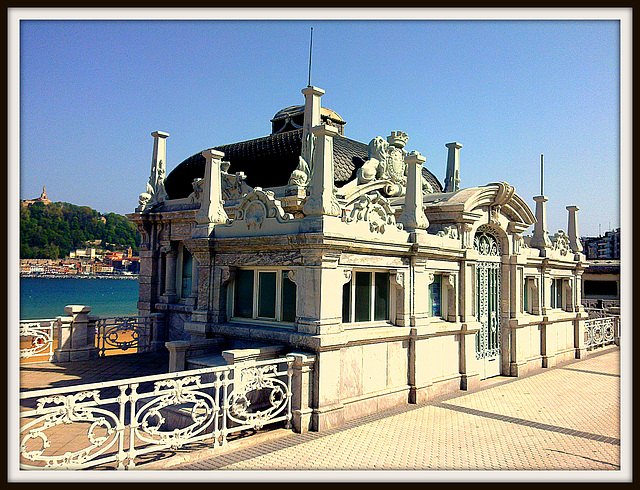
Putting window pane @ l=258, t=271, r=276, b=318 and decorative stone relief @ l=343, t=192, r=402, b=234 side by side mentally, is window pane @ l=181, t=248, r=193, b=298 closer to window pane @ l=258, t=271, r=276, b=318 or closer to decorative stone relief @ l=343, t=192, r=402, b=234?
window pane @ l=258, t=271, r=276, b=318

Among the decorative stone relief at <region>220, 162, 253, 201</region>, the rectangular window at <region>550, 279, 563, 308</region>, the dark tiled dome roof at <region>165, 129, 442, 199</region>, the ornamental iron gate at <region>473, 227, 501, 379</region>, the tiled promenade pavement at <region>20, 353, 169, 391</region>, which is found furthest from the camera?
the rectangular window at <region>550, 279, 563, 308</region>

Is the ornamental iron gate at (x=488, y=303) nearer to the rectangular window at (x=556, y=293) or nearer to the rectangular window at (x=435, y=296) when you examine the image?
the rectangular window at (x=435, y=296)

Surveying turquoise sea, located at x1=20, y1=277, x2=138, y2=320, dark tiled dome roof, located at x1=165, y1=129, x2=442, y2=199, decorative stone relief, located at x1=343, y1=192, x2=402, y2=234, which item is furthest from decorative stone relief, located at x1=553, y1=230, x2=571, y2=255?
turquoise sea, located at x1=20, y1=277, x2=138, y2=320

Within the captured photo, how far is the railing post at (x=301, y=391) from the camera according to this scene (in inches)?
318

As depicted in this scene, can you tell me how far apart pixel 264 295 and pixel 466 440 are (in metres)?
4.29

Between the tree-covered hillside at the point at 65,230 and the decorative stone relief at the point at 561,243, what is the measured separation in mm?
14183

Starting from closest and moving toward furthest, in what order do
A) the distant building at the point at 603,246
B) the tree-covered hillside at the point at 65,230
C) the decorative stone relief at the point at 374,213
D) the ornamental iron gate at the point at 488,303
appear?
the decorative stone relief at the point at 374,213 < the ornamental iron gate at the point at 488,303 < the tree-covered hillside at the point at 65,230 < the distant building at the point at 603,246

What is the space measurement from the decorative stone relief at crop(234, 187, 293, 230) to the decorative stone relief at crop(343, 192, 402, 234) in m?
1.18

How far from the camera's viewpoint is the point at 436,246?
1089 centimetres

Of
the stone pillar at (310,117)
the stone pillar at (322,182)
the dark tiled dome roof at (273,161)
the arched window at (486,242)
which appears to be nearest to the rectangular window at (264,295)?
the stone pillar at (322,182)

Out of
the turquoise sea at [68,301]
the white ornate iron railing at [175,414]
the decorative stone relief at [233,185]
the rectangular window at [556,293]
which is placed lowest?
the turquoise sea at [68,301]

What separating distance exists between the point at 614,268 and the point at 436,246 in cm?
2046

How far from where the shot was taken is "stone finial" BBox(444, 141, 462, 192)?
16.8 metres

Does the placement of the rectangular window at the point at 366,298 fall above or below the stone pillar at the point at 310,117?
below
